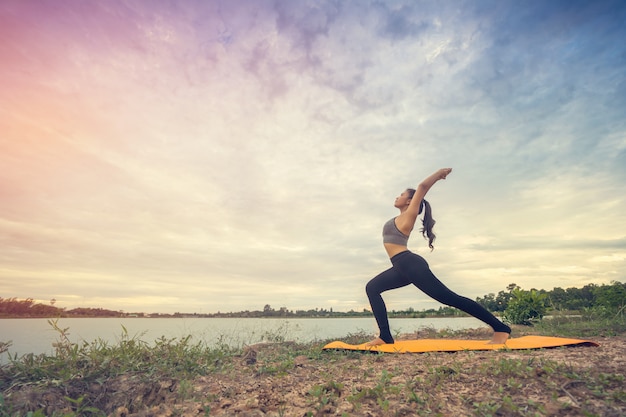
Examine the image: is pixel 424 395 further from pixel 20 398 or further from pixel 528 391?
pixel 20 398

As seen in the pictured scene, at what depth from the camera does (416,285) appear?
5.93 metres

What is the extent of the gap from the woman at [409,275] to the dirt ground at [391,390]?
947mm

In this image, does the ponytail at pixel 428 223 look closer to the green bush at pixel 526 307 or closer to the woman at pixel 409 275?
the woman at pixel 409 275

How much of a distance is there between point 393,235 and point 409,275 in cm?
76

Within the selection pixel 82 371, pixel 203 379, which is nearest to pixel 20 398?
pixel 82 371

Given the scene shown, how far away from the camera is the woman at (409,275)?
569 centimetres

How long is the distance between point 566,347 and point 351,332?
14.5 feet

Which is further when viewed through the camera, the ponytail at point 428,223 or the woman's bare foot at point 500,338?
the ponytail at point 428,223

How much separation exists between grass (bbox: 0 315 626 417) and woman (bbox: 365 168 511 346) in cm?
81

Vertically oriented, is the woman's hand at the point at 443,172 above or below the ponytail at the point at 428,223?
above

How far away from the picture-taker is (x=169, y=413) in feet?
11.3

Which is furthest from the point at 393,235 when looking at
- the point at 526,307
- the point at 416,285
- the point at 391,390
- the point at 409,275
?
the point at 526,307

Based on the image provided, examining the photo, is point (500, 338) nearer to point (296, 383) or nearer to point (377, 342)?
point (377, 342)

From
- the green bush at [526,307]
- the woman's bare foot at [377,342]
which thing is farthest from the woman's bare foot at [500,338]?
the green bush at [526,307]
